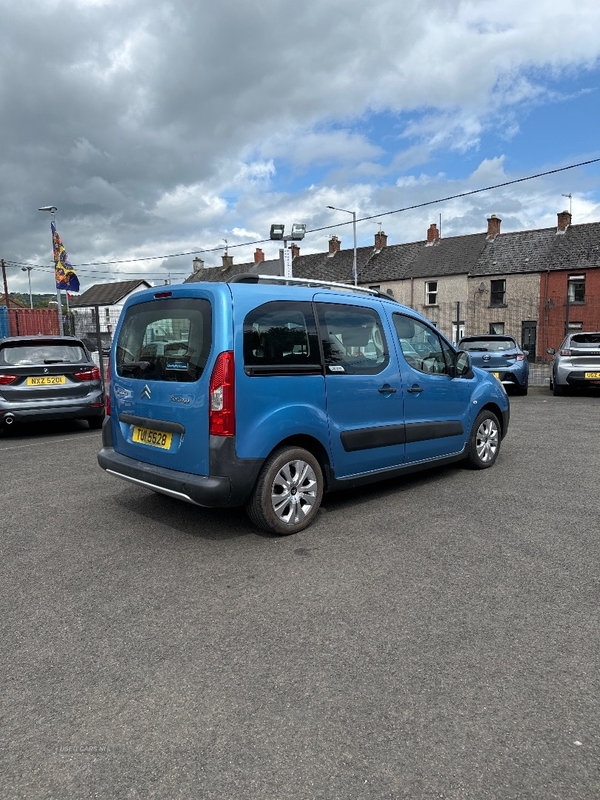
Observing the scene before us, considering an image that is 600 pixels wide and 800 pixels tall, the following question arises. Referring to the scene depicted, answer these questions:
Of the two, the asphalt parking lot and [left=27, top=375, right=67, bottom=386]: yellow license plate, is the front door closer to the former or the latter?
[left=27, top=375, right=67, bottom=386]: yellow license plate

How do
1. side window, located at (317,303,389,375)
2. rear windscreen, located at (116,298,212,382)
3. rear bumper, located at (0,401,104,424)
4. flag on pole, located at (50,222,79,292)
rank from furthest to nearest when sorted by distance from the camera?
flag on pole, located at (50,222,79,292)
rear bumper, located at (0,401,104,424)
side window, located at (317,303,389,375)
rear windscreen, located at (116,298,212,382)

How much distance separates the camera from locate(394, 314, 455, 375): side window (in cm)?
533

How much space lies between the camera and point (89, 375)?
29.7 ft

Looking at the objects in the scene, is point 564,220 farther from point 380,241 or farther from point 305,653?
point 305,653

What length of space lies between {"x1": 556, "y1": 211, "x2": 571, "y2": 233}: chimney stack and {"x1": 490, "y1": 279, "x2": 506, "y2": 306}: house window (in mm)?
4597

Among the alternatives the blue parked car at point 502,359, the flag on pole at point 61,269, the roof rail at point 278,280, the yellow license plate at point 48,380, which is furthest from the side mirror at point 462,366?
the flag on pole at point 61,269

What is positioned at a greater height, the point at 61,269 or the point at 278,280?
the point at 61,269

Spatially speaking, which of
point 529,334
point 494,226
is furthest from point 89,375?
point 494,226

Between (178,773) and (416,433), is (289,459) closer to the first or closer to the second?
(416,433)

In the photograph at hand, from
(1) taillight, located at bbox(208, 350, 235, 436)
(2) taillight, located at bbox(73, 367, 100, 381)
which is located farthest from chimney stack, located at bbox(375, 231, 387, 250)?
(1) taillight, located at bbox(208, 350, 235, 436)

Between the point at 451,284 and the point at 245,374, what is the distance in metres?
35.2

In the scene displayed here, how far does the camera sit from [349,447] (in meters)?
4.68

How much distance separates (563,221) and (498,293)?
5618 millimetres

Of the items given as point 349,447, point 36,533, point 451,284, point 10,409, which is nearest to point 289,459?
point 349,447
